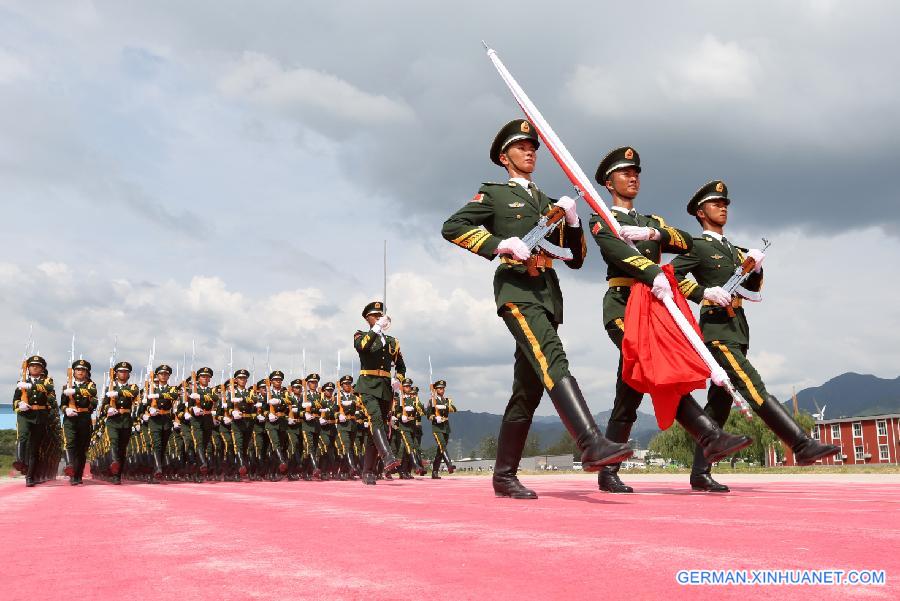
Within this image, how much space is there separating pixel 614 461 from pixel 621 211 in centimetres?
241

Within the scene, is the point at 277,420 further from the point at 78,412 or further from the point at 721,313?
the point at 721,313

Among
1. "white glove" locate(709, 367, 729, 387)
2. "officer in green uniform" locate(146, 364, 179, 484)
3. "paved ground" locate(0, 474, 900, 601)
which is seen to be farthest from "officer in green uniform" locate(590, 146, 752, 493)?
"officer in green uniform" locate(146, 364, 179, 484)

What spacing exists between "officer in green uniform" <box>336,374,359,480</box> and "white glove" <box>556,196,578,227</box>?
12.6 meters

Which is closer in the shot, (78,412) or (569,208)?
(569,208)

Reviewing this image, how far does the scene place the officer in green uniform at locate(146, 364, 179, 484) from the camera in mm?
15086

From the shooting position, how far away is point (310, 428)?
16906mm

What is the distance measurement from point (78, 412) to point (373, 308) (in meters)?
6.11

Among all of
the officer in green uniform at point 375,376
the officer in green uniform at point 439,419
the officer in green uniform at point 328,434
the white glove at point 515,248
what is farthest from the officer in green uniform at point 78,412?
the white glove at point 515,248

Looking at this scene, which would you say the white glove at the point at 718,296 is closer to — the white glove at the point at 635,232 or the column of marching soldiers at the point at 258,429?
the white glove at the point at 635,232

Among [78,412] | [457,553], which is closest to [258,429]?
[78,412]

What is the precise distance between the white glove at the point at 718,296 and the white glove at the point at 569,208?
66.7 inches

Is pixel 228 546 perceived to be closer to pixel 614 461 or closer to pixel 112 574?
pixel 112 574

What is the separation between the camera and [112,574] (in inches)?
80.8

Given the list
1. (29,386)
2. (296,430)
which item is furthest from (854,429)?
(29,386)
